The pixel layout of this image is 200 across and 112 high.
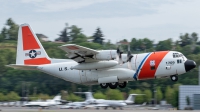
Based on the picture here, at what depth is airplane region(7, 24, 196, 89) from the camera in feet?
99.5

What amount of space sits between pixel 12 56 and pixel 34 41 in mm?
66820

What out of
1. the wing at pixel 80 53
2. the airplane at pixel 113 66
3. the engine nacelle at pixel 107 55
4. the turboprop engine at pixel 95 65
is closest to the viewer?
the wing at pixel 80 53

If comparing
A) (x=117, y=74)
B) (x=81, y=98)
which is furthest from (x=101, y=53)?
(x=81, y=98)

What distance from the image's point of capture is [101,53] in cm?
3034

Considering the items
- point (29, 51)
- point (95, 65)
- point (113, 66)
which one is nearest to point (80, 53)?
point (95, 65)

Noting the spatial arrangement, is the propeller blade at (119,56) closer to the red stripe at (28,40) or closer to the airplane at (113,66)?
the airplane at (113,66)

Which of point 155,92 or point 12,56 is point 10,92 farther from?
point 155,92

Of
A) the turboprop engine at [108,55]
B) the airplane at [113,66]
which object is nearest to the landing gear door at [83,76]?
the airplane at [113,66]

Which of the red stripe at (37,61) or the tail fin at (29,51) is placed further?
the tail fin at (29,51)

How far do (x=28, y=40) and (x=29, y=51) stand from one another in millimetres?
806

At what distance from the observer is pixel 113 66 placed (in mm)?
31203

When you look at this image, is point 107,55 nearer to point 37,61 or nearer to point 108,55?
point 108,55

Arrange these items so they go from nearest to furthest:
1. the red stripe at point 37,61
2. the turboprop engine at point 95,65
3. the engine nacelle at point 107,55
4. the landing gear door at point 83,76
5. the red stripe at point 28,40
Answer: the engine nacelle at point 107,55 → the turboprop engine at point 95,65 → the landing gear door at point 83,76 → the red stripe at point 37,61 → the red stripe at point 28,40

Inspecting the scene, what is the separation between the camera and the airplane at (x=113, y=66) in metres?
30.3
